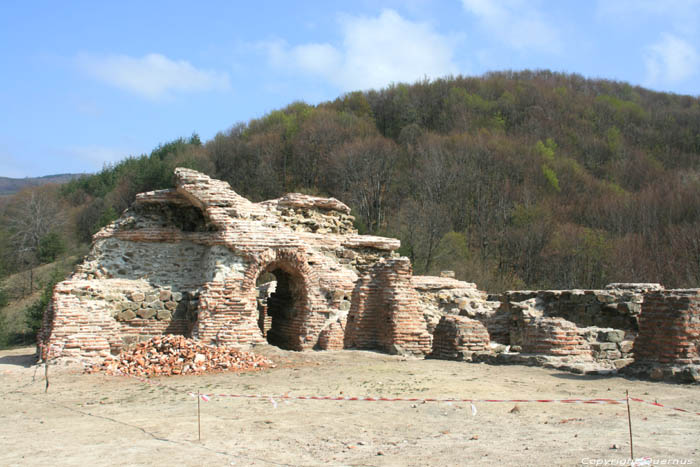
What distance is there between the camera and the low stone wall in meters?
11.4

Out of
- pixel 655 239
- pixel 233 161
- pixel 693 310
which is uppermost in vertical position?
pixel 233 161

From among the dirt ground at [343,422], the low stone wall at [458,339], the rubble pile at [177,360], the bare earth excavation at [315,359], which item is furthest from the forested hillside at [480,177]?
the dirt ground at [343,422]

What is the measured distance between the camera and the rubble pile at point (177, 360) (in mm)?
10164

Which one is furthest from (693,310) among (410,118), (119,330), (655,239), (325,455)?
(410,118)

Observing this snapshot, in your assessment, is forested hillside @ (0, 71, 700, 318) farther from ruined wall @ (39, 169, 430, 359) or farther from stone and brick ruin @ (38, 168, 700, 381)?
ruined wall @ (39, 169, 430, 359)

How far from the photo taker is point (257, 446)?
5.66m

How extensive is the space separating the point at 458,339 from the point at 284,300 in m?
4.97

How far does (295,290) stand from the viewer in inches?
541

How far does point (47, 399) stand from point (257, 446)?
422cm

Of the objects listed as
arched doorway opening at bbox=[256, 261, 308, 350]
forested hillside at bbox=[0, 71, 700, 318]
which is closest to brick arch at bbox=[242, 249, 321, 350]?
arched doorway opening at bbox=[256, 261, 308, 350]

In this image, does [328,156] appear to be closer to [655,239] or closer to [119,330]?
[655,239]

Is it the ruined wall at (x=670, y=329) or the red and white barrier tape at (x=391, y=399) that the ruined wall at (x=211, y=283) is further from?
the ruined wall at (x=670, y=329)

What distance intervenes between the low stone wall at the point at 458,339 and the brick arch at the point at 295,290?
2.72m

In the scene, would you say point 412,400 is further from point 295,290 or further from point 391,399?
point 295,290
